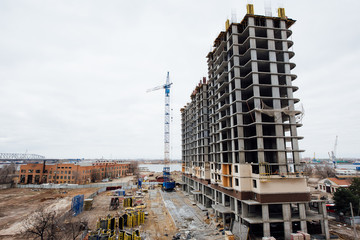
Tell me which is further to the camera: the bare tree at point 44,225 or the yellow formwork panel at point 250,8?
the yellow formwork panel at point 250,8

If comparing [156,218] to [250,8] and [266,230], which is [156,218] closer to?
[266,230]

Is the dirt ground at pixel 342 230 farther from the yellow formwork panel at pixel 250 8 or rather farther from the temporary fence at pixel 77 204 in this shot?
the temporary fence at pixel 77 204

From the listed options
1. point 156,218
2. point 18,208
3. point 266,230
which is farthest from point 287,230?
point 18,208

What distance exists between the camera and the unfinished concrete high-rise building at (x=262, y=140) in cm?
2936

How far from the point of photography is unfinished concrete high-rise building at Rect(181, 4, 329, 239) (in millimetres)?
29359

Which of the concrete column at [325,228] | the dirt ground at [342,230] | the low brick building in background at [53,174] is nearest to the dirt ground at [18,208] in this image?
the low brick building in background at [53,174]

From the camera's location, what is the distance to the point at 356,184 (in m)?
38.5

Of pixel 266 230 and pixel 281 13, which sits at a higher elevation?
pixel 281 13

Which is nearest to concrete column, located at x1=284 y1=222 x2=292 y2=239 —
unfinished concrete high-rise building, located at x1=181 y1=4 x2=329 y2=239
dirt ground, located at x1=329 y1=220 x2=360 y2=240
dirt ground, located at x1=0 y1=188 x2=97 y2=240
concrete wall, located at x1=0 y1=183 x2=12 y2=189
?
unfinished concrete high-rise building, located at x1=181 y1=4 x2=329 y2=239

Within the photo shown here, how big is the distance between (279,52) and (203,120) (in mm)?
29638

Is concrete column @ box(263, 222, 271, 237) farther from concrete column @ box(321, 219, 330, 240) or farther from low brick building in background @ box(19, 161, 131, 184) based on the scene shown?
low brick building in background @ box(19, 161, 131, 184)

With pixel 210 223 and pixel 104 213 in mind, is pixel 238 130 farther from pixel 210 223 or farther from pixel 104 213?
pixel 104 213

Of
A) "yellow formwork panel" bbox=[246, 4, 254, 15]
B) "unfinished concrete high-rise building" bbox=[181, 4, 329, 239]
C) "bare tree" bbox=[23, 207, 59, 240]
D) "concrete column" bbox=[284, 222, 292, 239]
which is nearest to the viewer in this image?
"bare tree" bbox=[23, 207, 59, 240]

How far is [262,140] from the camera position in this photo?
31734mm
